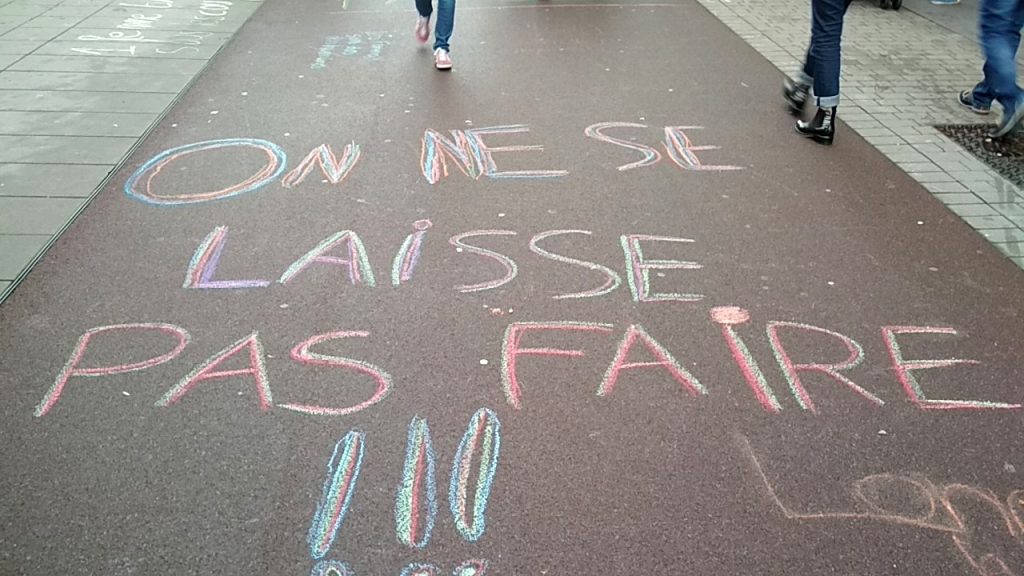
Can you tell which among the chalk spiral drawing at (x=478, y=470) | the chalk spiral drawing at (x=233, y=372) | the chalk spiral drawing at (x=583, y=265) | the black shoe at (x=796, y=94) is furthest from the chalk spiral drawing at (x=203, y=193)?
the black shoe at (x=796, y=94)

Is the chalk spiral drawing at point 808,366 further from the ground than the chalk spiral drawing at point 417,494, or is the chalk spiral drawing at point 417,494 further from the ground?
the chalk spiral drawing at point 808,366

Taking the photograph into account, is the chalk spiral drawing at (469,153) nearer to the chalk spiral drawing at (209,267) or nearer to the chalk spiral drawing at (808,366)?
the chalk spiral drawing at (209,267)

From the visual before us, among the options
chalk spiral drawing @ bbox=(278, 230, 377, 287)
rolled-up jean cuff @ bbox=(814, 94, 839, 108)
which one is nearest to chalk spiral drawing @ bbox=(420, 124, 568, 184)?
chalk spiral drawing @ bbox=(278, 230, 377, 287)

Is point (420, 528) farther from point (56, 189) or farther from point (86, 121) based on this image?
point (86, 121)

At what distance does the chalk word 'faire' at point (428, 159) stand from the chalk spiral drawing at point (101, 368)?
4.03ft

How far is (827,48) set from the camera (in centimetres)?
529

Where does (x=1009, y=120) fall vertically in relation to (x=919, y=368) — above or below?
above

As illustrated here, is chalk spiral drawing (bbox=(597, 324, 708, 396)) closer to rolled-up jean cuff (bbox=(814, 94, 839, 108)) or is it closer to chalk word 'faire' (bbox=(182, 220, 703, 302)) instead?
chalk word 'faire' (bbox=(182, 220, 703, 302))

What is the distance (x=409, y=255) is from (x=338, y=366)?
927 millimetres

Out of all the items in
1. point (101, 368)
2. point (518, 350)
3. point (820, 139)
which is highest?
point (820, 139)

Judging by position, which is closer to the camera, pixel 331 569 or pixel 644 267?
pixel 331 569

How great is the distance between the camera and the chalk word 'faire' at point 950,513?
245 cm

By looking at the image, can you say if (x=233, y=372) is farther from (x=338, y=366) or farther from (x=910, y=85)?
(x=910, y=85)

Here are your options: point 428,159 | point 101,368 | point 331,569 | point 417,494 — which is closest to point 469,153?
point 428,159
